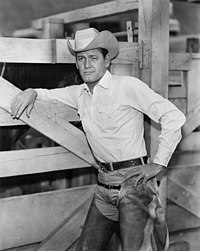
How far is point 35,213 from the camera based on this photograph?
10.1 ft

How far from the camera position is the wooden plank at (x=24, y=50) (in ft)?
9.11

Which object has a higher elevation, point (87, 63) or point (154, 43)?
point (154, 43)

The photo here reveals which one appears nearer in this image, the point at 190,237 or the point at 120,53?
the point at 120,53

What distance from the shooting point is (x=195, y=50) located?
4.47m

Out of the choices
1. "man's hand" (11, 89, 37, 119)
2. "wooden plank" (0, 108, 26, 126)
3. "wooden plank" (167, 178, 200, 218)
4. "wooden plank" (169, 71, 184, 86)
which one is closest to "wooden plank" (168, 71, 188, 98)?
"wooden plank" (169, 71, 184, 86)

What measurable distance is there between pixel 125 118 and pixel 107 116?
10 centimetres

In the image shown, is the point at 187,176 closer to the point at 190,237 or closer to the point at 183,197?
the point at 183,197

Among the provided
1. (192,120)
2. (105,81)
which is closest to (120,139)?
(105,81)

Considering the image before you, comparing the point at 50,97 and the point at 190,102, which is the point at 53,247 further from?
the point at 190,102

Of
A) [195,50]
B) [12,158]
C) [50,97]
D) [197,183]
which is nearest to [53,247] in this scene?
[12,158]

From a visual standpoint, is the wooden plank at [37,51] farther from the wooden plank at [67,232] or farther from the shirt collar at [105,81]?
the wooden plank at [67,232]

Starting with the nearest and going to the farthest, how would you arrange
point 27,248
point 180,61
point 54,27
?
point 27,248 → point 180,61 → point 54,27

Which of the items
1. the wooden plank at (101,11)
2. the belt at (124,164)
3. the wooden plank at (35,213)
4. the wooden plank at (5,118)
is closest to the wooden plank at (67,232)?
the wooden plank at (35,213)

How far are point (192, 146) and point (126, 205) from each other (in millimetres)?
1215
